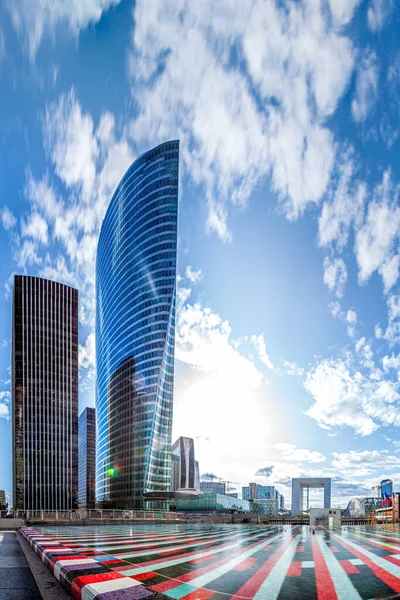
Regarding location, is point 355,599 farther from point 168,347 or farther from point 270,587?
point 168,347

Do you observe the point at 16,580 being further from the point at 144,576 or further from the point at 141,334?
the point at 141,334

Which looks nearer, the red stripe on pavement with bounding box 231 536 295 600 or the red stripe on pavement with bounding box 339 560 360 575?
the red stripe on pavement with bounding box 231 536 295 600

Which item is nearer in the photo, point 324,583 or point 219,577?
point 324,583

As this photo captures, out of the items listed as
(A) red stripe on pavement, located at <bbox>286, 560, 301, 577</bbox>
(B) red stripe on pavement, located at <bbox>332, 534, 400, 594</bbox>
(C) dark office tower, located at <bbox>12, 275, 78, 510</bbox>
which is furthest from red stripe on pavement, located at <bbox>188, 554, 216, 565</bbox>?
(C) dark office tower, located at <bbox>12, 275, 78, 510</bbox>

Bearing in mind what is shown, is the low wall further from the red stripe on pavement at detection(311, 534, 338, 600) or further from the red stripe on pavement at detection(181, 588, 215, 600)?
the red stripe on pavement at detection(181, 588, 215, 600)

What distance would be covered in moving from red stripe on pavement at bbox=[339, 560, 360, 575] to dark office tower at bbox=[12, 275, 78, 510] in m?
185

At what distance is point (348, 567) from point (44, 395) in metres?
188

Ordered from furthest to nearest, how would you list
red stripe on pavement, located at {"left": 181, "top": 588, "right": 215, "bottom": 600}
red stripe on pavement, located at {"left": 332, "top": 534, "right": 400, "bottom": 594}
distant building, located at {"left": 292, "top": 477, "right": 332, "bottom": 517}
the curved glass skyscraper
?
the curved glass skyscraper → distant building, located at {"left": 292, "top": 477, "right": 332, "bottom": 517} → red stripe on pavement, located at {"left": 332, "top": 534, "right": 400, "bottom": 594} → red stripe on pavement, located at {"left": 181, "top": 588, "right": 215, "bottom": 600}

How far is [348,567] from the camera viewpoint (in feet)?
30.3

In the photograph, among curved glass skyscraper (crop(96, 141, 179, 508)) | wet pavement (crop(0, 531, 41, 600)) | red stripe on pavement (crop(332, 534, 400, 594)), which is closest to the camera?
wet pavement (crop(0, 531, 41, 600))

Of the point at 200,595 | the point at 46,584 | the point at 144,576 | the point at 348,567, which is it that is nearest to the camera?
the point at 200,595

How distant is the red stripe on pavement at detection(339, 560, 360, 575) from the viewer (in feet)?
28.1

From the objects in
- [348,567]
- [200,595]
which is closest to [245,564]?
[348,567]

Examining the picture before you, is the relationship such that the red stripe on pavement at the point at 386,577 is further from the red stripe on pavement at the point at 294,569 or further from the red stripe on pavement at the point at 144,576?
the red stripe on pavement at the point at 144,576
